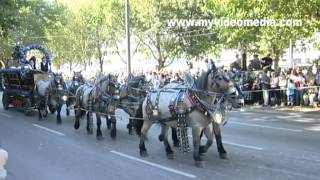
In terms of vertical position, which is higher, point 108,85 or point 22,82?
point 22,82

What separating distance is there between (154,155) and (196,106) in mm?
1883

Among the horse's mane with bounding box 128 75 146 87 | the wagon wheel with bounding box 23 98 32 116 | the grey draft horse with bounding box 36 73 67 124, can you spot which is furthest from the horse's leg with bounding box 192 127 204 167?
the wagon wheel with bounding box 23 98 32 116

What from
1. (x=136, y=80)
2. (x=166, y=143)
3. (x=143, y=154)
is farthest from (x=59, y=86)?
(x=166, y=143)

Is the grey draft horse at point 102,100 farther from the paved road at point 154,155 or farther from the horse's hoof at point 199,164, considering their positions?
the horse's hoof at point 199,164

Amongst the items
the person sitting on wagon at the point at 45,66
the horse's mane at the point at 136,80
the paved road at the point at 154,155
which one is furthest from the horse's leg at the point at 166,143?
the person sitting on wagon at the point at 45,66

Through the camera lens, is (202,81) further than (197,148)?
Yes

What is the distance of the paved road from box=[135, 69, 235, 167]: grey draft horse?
0.53 metres

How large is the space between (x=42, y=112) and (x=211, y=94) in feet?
39.7

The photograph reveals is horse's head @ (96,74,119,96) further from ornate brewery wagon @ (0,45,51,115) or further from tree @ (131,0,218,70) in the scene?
tree @ (131,0,218,70)

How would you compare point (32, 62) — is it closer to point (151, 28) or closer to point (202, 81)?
point (202, 81)

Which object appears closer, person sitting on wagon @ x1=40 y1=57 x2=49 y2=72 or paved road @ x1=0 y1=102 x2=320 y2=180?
paved road @ x1=0 y1=102 x2=320 y2=180

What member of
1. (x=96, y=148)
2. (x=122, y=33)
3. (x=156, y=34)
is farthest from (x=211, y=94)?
(x=122, y=33)

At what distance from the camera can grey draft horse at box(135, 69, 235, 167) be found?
33.2 ft

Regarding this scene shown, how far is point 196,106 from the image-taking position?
10.2m
